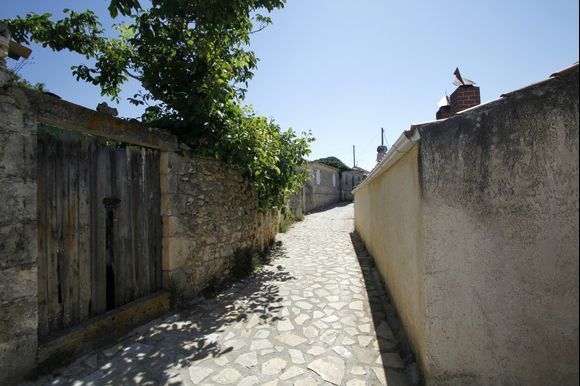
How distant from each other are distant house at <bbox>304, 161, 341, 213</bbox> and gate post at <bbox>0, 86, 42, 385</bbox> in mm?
17232

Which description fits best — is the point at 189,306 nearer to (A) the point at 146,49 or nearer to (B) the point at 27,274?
(B) the point at 27,274

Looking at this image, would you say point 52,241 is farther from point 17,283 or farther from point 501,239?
point 501,239

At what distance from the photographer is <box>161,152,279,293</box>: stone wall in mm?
4539

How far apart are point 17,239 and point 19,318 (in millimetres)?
732

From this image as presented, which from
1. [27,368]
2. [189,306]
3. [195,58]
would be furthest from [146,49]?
[27,368]

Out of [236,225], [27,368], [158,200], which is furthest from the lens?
[236,225]

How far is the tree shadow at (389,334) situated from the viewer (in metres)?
2.79

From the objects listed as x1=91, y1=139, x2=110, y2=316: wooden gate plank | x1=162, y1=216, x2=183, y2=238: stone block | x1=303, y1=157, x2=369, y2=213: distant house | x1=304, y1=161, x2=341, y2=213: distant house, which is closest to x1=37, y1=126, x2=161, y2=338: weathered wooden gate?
x1=91, y1=139, x2=110, y2=316: wooden gate plank

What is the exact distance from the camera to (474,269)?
88.7 inches

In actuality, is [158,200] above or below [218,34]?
below

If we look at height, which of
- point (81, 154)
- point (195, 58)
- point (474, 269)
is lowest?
point (474, 269)

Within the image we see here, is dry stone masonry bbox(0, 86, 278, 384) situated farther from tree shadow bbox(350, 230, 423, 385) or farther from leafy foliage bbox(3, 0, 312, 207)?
tree shadow bbox(350, 230, 423, 385)

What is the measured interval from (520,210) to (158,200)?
442 cm

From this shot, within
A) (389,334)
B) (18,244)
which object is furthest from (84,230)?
(389,334)
